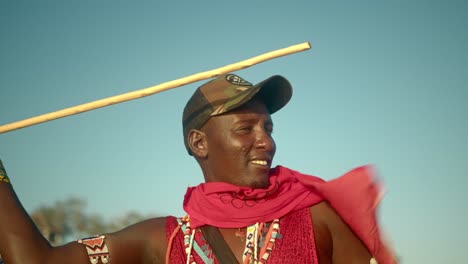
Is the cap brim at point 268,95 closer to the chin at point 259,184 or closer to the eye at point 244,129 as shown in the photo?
the eye at point 244,129

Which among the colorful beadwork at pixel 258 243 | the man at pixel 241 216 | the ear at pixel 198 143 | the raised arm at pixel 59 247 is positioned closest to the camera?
the raised arm at pixel 59 247

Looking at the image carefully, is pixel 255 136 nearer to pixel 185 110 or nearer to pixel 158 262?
pixel 185 110

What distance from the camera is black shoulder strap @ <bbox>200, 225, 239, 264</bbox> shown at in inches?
142

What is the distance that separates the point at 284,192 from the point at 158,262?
3.22 ft

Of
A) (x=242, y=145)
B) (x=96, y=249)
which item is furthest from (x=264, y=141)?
(x=96, y=249)

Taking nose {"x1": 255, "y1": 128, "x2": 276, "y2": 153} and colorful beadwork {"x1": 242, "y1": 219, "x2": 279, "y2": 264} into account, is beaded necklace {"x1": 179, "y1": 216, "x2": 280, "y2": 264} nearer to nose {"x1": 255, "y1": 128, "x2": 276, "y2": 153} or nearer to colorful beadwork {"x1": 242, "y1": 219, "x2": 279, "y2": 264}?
colorful beadwork {"x1": 242, "y1": 219, "x2": 279, "y2": 264}

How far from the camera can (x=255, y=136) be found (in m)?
3.84

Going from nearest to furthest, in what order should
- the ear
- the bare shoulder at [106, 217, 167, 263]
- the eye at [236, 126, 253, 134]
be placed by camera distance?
the bare shoulder at [106, 217, 167, 263]
the eye at [236, 126, 253, 134]
the ear

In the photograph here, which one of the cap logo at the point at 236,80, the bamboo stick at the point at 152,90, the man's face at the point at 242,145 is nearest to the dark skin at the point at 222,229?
the man's face at the point at 242,145

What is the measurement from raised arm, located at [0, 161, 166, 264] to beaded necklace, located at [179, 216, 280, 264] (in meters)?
0.21

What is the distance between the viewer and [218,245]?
12.1 ft

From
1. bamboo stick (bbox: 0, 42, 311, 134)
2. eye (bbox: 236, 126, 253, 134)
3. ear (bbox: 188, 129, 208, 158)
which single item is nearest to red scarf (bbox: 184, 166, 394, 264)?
ear (bbox: 188, 129, 208, 158)

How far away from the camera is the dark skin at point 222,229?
3.40 metres

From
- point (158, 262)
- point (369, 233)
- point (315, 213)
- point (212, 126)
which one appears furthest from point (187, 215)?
point (369, 233)
